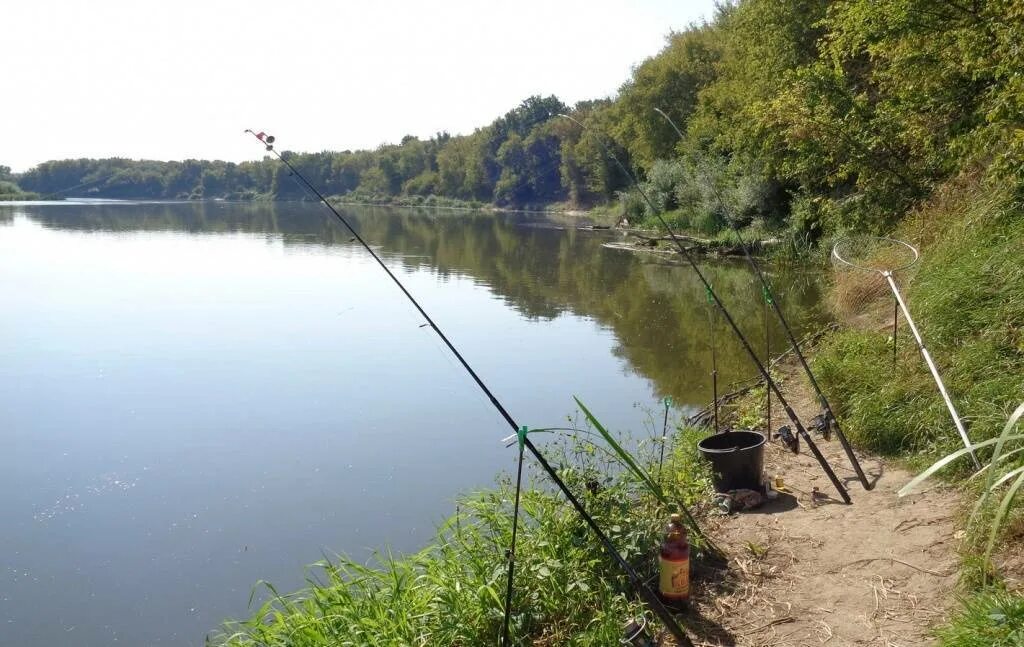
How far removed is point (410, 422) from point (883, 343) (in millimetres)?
5306

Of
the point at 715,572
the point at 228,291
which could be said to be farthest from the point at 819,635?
the point at 228,291

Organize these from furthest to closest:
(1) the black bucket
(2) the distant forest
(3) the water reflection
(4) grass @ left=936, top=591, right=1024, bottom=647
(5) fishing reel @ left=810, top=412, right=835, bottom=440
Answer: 1. (3) the water reflection
2. (2) the distant forest
3. (5) fishing reel @ left=810, top=412, right=835, bottom=440
4. (1) the black bucket
5. (4) grass @ left=936, top=591, right=1024, bottom=647

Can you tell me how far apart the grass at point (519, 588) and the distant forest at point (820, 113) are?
236cm

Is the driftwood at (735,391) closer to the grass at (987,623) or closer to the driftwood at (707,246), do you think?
the grass at (987,623)

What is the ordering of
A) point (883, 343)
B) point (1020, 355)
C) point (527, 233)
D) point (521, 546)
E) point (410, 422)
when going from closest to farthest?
point (521, 546) < point (1020, 355) < point (883, 343) < point (410, 422) < point (527, 233)

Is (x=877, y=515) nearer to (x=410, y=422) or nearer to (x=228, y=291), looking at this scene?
(x=410, y=422)

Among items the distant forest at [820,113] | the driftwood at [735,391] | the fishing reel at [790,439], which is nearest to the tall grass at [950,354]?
the fishing reel at [790,439]

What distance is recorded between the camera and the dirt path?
3.61 meters

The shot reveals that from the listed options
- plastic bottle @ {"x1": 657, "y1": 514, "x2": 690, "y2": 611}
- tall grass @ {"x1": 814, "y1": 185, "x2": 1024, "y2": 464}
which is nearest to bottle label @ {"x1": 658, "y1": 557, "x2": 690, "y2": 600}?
plastic bottle @ {"x1": 657, "y1": 514, "x2": 690, "y2": 611}

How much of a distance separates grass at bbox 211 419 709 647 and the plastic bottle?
0.18 metres

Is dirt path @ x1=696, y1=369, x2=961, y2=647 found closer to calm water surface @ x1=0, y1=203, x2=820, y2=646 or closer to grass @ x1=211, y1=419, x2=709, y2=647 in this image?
grass @ x1=211, y1=419, x2=709, y2=647

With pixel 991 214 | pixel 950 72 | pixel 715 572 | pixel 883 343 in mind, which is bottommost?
pixel 715 572

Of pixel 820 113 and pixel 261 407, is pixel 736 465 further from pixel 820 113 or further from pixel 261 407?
pixel 820 113

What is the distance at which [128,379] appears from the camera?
37.3 feet
